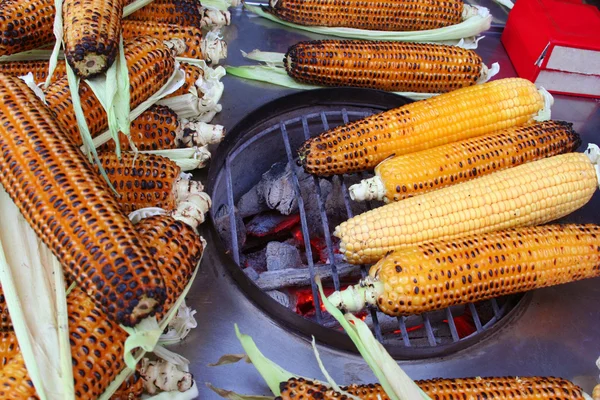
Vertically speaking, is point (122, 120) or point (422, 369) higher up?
point (122, 120)

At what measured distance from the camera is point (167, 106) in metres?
2.54

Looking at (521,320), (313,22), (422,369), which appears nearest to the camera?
(422,369)

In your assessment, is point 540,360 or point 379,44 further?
point 379,44

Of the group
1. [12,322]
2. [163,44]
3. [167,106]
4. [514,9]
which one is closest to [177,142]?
[167,106]

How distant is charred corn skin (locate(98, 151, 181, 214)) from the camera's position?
2.13 m

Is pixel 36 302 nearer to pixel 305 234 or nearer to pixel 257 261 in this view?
pixel 305 234

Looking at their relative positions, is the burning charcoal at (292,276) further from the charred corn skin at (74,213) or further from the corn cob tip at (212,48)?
the corn cob tip at (212,48)

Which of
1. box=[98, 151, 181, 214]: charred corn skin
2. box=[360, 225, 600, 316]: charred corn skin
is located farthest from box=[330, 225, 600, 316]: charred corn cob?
box=[98, 151, 181, 214]: charred corn skin

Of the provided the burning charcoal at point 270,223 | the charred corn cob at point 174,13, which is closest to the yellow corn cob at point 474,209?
the burning charcoal at point 270,223

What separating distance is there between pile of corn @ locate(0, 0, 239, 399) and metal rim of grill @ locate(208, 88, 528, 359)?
0.29 metres

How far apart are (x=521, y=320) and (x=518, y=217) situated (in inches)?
17.5

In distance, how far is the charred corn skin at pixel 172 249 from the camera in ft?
5.49

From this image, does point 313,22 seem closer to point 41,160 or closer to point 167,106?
point 167,106

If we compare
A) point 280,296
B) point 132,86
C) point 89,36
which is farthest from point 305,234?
point 89,36
